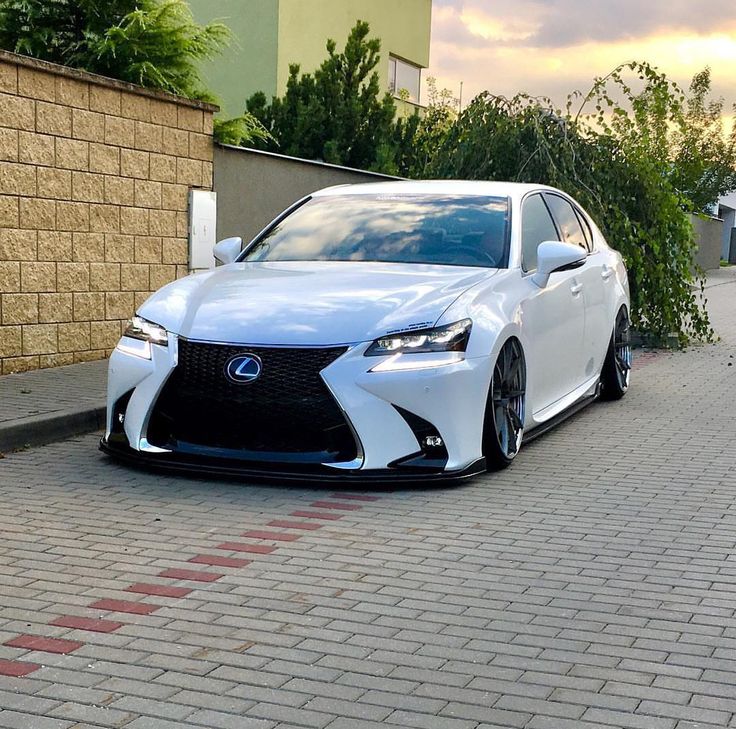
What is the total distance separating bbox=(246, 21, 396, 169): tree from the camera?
20.4m

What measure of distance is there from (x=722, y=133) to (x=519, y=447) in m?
59.9

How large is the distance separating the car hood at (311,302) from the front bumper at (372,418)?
0.56 feet

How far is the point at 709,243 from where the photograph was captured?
4425 centimetres

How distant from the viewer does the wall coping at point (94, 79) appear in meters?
10.1

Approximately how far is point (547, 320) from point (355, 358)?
1954mm

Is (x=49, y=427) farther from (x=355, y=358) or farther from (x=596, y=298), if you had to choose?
(x=596, y=298)

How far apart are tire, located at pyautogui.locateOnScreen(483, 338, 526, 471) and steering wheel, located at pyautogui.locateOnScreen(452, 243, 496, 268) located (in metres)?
0.63

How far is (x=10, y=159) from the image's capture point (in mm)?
10102

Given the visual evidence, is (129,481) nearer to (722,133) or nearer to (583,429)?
(583,429)

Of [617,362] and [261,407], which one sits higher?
[261,407]

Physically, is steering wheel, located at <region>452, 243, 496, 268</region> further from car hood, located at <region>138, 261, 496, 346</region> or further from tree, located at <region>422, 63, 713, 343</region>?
tree, located at <region>422, 63, 713, 343</region>

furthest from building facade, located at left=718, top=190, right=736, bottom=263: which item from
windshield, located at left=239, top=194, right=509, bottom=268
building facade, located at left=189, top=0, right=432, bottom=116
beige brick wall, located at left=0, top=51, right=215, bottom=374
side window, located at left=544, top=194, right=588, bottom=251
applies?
windshield, located at left=239, top=194, right=509, bottom=268

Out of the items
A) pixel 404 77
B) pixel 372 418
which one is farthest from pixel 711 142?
pixel 372 418

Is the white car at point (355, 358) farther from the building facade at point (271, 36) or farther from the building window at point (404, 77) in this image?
the building window at point (404, 77)
